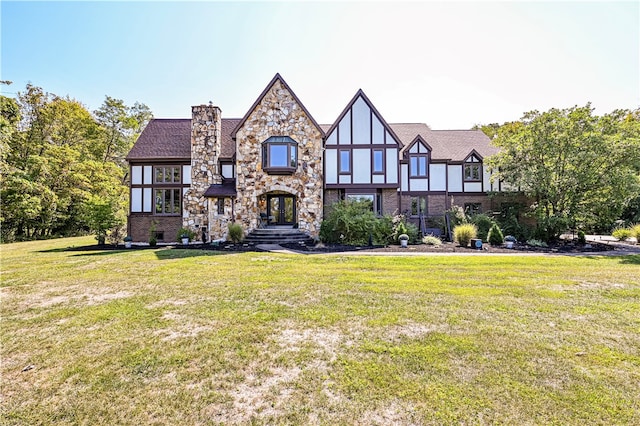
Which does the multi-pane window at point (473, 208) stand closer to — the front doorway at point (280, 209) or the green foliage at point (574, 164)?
the green foliage at point (574, 164)

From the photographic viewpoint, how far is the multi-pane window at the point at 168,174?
19.0 m

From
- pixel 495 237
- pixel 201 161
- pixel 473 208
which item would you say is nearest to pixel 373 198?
pixel 495 237

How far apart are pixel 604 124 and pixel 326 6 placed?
52.3 feet

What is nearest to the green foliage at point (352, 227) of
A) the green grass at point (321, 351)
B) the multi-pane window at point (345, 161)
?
the multi-pane window at point (345, 161)

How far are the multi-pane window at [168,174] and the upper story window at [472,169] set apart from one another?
1958 centimetres

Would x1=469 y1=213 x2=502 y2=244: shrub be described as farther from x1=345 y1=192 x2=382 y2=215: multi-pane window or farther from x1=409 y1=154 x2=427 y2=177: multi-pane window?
x1=345 y1=192 x2=382 y2=215: multi-pane window

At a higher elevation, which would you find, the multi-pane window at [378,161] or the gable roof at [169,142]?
the gable roof at [169,142]

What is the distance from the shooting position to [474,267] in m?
9.22

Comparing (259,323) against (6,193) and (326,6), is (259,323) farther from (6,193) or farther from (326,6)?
(6,193)

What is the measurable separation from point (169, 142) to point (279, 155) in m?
8.12

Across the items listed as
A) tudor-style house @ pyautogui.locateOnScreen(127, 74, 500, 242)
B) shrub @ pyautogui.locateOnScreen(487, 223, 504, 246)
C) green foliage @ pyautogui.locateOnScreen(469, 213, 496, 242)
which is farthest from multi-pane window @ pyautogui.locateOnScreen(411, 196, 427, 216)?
shrub @ pyautogui.locateOnScreen(487, 223, 504, 246)

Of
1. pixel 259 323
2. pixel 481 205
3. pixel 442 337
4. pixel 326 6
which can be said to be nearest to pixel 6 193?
pixel 326 6

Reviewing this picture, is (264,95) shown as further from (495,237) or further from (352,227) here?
(495,237)

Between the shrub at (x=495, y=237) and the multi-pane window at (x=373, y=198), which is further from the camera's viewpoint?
the multi-pane window at (x=373, y=198)
